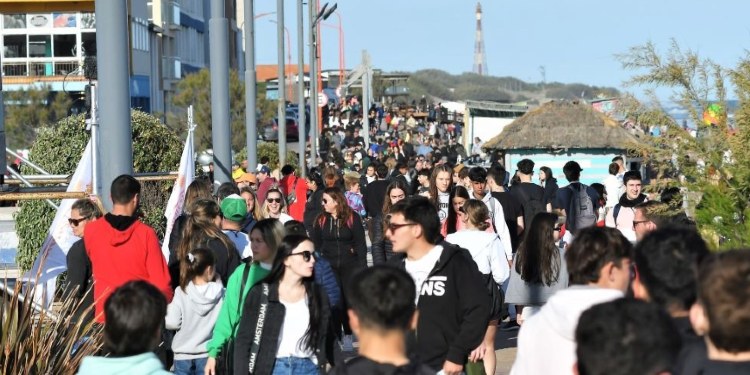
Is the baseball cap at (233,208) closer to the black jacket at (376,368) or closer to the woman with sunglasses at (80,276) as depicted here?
the woman with sunglasses at (80,276)

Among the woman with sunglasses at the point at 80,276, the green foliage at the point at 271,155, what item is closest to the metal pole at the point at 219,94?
the woman with sunglasses at the point at 80,276

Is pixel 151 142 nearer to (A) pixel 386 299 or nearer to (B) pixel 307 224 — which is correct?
(B) pixel 307 224

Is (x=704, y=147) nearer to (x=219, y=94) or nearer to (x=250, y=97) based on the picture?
(x=219, y=94)

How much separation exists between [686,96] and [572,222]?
21.0 ft

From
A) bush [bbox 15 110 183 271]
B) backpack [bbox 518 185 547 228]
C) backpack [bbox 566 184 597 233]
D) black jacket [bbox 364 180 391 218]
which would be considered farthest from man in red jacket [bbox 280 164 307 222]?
backpack [bbox 566 184 597 233]

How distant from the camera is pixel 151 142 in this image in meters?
17.8

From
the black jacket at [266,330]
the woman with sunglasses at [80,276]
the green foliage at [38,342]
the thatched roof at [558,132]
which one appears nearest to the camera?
the black jacket at [266,330]

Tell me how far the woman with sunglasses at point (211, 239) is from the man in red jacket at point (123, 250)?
65 cm

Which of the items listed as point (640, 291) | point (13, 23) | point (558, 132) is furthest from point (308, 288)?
point (13, 23)

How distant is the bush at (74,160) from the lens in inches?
575

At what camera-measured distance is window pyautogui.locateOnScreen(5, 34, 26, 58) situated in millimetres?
56750

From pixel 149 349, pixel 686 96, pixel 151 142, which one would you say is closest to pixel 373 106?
pixel 151 142

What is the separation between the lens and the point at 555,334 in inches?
207

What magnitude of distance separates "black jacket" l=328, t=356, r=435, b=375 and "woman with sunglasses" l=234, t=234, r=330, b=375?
94.6 inches
